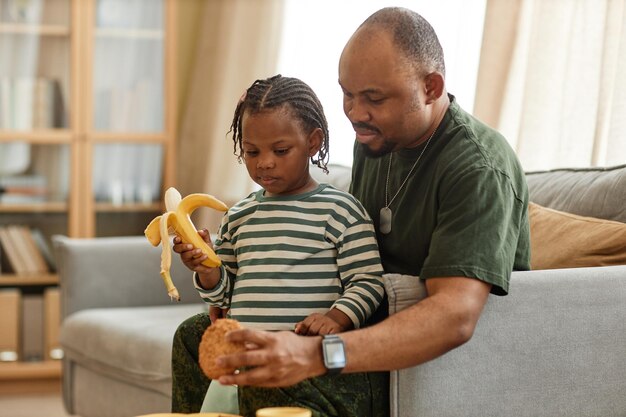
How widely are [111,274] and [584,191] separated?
165 centimetres

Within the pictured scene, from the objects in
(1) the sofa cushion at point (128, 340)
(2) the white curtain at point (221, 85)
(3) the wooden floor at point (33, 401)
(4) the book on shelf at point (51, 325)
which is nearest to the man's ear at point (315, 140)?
(1) the sofa cushion at point (128, 340)

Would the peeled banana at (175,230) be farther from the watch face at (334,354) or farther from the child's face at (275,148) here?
the watch face at (334,354)

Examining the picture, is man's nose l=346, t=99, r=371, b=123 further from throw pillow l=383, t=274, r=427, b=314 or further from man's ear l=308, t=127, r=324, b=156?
throw pillow l=383, t=274, r=427, b=314

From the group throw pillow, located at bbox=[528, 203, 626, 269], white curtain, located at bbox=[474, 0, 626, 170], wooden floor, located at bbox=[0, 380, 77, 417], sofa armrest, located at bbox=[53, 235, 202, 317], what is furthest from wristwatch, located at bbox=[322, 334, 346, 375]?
wooden floor, located at bbox=[0, 380, 77, 417]

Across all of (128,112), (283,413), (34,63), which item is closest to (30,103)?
(34,63)

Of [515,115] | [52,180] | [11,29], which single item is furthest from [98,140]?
[515,115]

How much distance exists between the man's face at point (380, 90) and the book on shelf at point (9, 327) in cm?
275

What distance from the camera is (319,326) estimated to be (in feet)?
5.18

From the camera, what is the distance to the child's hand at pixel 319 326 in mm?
1577

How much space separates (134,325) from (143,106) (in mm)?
1807

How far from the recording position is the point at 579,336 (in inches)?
66.5

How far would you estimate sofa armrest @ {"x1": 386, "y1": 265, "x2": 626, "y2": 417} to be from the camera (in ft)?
5.20

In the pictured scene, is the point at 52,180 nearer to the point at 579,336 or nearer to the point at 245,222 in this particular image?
the point at 245,222

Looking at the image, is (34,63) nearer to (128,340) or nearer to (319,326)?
(128,340)
